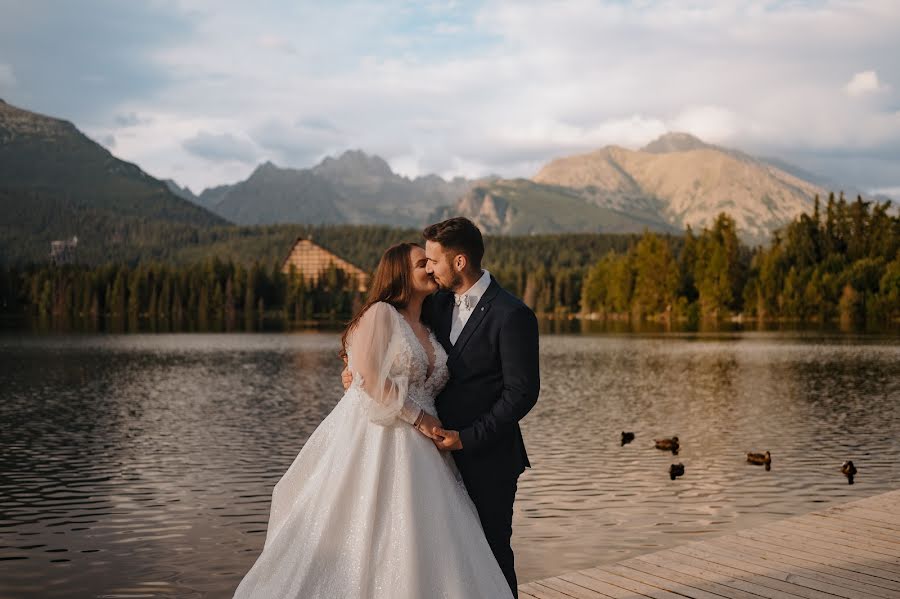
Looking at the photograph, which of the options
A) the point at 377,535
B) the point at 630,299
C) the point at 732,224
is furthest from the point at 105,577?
the point at 630,299

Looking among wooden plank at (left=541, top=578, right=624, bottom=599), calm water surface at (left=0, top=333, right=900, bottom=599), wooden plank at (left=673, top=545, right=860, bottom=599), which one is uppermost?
wooden plank at (left=673, top=545, right=860, bottom=599)

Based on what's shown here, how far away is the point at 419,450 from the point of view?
575 cm

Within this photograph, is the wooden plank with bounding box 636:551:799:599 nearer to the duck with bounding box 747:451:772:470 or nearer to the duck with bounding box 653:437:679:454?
the duck with bounding box 747:451:772:470

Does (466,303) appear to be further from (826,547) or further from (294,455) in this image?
(294,455)

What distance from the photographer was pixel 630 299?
417ft

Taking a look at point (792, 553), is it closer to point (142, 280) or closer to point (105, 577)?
point (105, 577)

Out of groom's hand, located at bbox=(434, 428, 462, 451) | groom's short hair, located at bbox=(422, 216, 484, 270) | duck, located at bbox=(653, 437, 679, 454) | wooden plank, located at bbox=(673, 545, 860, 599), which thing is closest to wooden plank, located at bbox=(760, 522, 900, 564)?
wooden plank, located at bbox=(673, 545, 860, 599)

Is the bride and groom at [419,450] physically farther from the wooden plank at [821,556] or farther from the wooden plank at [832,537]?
the wooden plank at [832,537]

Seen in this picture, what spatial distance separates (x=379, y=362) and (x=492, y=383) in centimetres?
71

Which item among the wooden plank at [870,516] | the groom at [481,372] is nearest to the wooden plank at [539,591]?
the groom at [481,372]

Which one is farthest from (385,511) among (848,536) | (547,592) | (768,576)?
(848,536)

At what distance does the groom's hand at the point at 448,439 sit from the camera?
568cm

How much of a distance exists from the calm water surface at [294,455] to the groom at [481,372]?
6.37 meters

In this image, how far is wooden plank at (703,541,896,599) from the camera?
790cm
